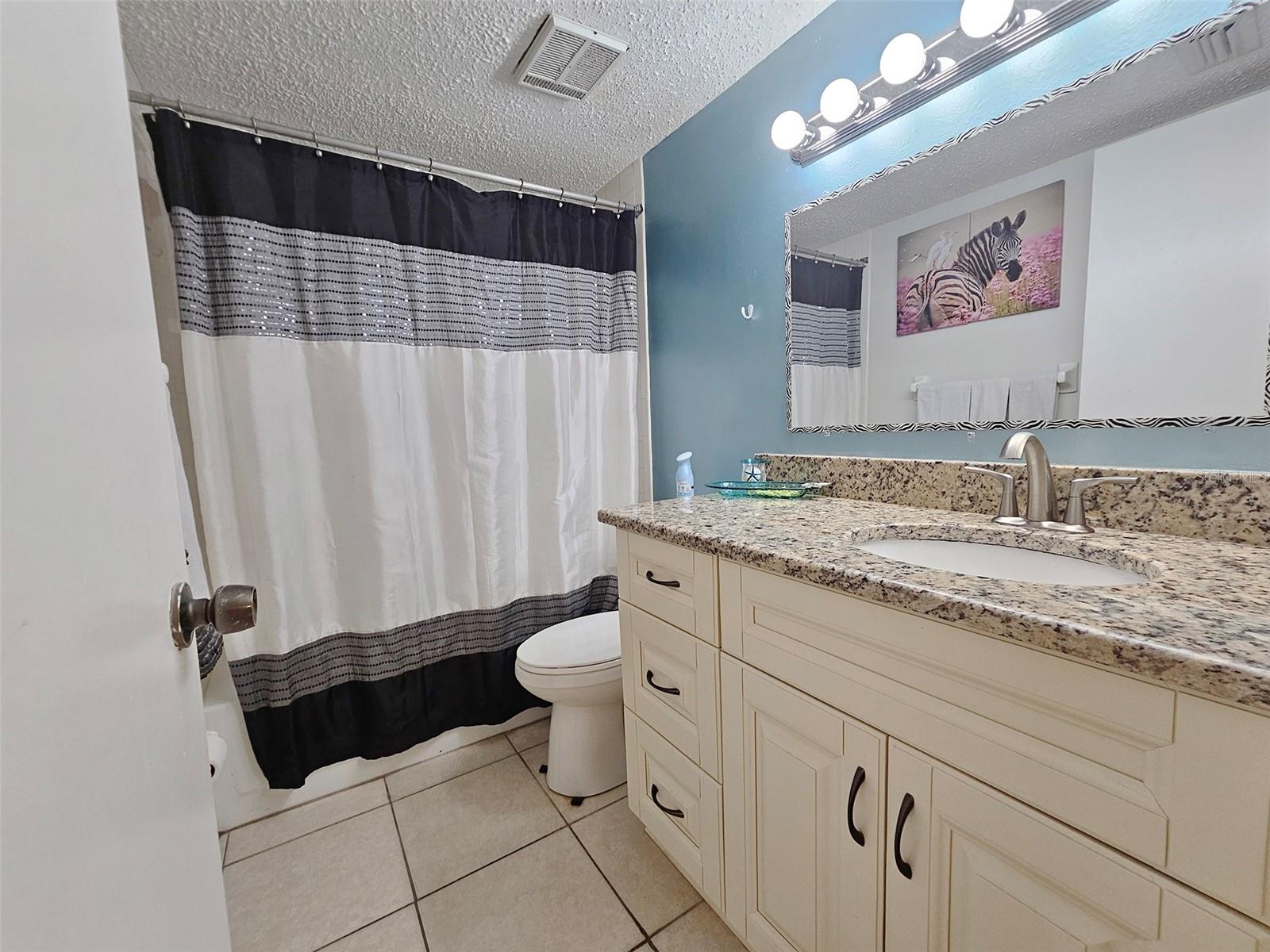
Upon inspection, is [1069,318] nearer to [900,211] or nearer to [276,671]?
[900,211]

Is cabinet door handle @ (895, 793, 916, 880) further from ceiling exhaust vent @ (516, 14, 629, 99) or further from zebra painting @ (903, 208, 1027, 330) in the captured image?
ceiling exhaust vent @ (516, 14, 629, 99)

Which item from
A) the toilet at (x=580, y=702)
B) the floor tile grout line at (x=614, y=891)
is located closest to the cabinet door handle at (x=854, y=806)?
the floor tile grout line at (x=614, y=891)

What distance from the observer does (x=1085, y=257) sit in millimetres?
911

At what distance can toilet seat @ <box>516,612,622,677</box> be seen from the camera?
1.45 m

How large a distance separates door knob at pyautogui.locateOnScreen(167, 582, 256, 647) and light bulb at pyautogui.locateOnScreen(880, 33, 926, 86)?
4.76 feet

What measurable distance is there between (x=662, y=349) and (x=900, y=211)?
984 millimetres

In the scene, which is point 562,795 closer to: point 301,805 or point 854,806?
point 301,805

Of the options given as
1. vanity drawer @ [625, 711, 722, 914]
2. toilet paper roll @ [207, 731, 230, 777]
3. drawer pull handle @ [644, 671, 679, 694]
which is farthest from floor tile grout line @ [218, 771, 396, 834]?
drawer pull handle @ [644, 671, 679, 694]

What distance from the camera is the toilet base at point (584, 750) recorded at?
1544 mm

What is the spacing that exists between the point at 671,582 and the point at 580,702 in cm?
65

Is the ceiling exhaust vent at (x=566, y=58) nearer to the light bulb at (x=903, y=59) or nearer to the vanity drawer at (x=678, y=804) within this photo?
the light bulb at (x=903, y=59)

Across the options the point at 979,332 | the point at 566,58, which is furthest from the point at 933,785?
the point at 566,58

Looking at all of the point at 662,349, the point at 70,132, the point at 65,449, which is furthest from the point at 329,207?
the point at 65,449

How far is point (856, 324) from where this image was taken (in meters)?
1.31
